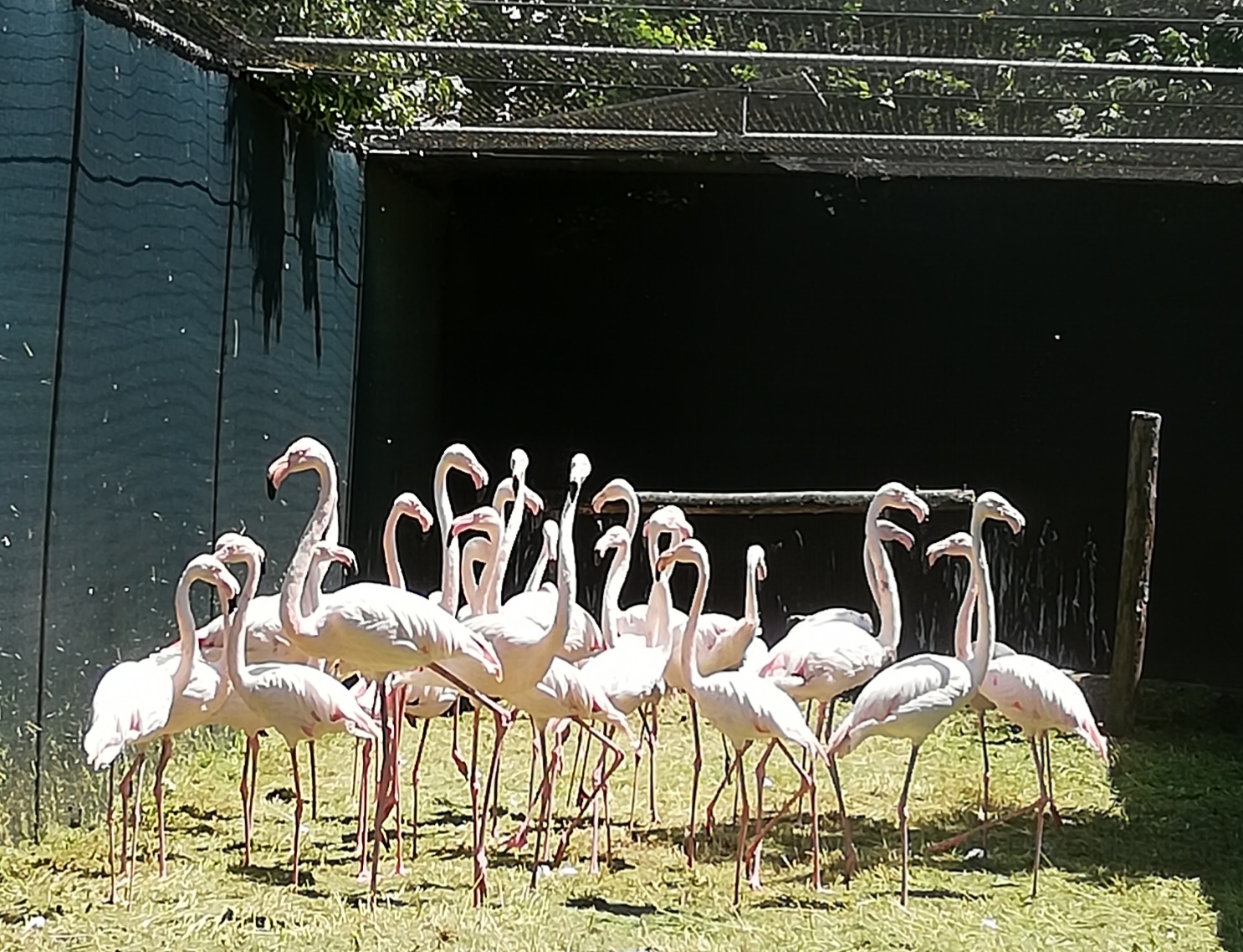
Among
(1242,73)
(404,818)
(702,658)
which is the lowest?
(404,818)

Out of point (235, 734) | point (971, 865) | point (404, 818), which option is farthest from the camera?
point (235, 734)

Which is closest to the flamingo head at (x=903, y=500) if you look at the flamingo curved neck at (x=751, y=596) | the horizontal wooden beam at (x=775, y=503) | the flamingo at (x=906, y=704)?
the flamingo curved neck at (x=751, y=596)

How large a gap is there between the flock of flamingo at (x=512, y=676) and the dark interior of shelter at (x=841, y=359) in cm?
276

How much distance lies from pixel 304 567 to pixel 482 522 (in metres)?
0.87

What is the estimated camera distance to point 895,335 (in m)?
8.02

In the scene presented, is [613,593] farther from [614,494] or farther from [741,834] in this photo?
[741,834]

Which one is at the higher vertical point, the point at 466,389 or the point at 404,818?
the point at 466,389

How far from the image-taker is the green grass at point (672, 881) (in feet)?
12.7

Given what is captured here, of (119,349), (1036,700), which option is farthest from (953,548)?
(119,349)

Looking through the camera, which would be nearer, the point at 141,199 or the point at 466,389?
the point at 141,199

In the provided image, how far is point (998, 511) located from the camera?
183 inches

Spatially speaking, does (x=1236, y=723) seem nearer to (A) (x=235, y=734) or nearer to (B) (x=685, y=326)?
(B) (x=685, y=326)

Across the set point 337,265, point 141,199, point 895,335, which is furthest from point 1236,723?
point 141,199

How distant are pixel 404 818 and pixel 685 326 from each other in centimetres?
376
